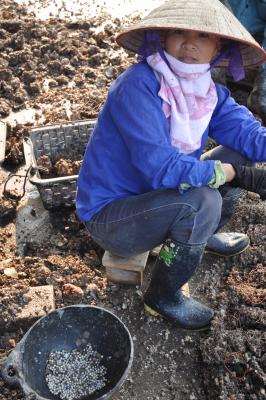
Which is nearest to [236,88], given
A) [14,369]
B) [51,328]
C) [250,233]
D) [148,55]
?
[250,233]

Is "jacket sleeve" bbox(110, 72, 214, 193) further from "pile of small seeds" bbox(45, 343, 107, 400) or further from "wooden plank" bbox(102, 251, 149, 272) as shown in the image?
"pile of small seeds" bbox(45, 343, 107, 400)

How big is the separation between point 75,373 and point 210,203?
3.22ft

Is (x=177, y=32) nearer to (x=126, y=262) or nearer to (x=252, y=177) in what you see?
(x=252, y=177)

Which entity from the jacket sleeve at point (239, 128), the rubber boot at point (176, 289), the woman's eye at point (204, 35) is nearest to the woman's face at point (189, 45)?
the woman's eye at point (204, 35)

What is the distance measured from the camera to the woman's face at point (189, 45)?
6.75 feet

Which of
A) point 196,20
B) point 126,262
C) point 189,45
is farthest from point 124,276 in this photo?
point 196,20

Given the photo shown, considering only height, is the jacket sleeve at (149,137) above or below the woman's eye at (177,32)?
below

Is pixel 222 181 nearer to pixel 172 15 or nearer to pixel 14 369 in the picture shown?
pixel 172 15

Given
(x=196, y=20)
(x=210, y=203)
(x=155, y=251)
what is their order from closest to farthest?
(x=196, y=20) → (x=210, y=203) → (x=155, y=251)

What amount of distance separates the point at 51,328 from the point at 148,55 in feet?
4.30

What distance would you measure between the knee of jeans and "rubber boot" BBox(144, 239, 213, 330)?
158 millimetres

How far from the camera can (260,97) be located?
12.4 feet

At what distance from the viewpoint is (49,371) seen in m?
2.18

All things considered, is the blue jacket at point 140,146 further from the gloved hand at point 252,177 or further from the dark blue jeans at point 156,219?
the gloved hand at point 252,177
